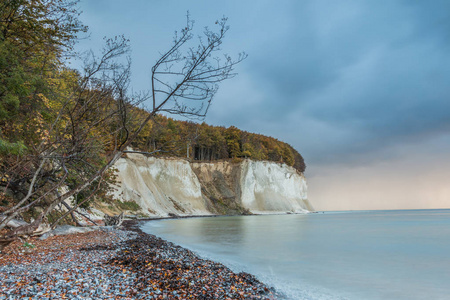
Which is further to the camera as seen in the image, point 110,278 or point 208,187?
point 208,187

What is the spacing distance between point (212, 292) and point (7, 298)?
2774mm

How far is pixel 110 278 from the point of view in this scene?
15.4 feet

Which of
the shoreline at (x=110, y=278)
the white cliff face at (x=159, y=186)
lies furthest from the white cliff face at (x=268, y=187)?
the shoreline at (x=110, y=278)

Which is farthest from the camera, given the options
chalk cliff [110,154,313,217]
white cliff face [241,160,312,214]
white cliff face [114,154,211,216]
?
white cliff face [241,160,312,214]

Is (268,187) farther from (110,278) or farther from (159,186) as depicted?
(110,278)

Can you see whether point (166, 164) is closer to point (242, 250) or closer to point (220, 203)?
point (220, 203)

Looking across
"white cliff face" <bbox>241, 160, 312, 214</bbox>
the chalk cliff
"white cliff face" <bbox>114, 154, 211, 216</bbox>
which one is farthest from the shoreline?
"white cliff face" <bbox>241, 160, 312, 214</bbox>

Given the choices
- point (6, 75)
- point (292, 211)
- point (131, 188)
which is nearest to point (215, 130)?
point (292, 211)

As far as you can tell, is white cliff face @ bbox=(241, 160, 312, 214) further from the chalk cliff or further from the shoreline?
the shoreline

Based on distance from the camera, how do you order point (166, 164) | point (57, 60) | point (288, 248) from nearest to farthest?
point (57, 60) < point (288, 248) < point (166, 164)

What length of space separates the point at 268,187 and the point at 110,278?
189 feet

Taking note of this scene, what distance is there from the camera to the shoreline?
398cm

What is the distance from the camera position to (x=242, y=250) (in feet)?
38.6

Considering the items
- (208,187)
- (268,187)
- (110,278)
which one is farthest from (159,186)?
(110,278)
